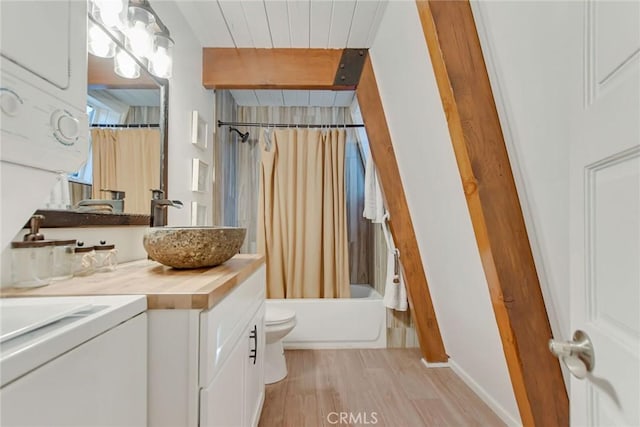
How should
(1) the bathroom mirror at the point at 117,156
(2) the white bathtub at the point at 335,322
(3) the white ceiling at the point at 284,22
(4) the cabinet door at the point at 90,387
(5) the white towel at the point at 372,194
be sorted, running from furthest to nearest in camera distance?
1. (2) the white bathtub at the point at 335,322
2. (5) the white towel at the point at 372,194
3. (3) the white ceiling at the point at 284,22
4. (1) the bathroom mirror at the point at 117,156
5. (4) the cabinet door at the point at 90,387

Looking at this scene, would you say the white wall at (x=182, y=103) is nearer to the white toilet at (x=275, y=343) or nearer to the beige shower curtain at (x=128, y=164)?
the beige shower curtain at (x=128, y=164)

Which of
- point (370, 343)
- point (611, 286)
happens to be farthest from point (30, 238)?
point (370, 343)

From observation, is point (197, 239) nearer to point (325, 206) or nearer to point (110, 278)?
point (110, 278)

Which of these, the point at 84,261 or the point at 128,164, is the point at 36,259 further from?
the point at 128,164

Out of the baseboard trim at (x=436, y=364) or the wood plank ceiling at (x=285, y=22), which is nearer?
the wood plank ceiling at (x=285, y=22)

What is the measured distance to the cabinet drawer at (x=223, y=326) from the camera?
0.75m

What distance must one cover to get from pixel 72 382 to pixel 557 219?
4.15 ft

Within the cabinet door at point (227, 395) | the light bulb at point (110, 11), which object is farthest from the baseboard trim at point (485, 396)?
the light bulb at point (110, 11)

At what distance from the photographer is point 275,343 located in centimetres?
214

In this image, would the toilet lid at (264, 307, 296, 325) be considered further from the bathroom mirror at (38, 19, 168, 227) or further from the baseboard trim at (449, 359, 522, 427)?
the baseboard trim at (449, 359, 522, 427)

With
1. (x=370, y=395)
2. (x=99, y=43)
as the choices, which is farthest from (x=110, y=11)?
(x=370, y=395)

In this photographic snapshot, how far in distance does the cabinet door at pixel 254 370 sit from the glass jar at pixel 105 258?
21.8 inches

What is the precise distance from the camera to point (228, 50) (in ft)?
7.29

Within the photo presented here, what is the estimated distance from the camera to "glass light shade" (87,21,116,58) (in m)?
1.15
